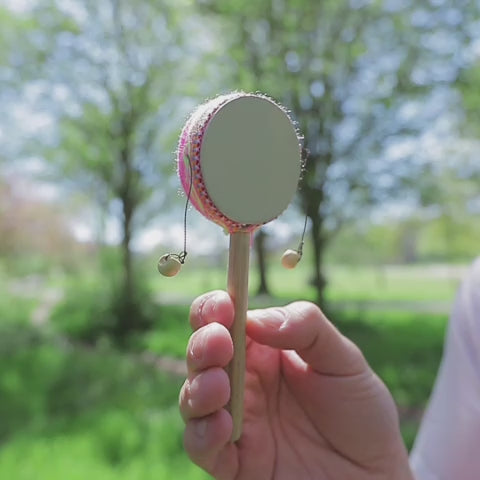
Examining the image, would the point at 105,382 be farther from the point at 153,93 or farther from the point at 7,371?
the point at 153,93

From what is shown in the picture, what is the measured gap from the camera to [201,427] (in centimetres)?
63

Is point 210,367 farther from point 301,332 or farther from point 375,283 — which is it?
point 375,283

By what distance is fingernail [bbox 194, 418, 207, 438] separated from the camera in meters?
0.63

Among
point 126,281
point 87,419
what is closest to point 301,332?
point 87,419

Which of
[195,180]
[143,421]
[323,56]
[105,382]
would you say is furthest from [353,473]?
[323,56]

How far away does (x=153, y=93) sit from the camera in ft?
25.3

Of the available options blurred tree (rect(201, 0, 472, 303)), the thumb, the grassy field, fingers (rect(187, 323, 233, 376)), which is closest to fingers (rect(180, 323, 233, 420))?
fingers (rect(187, 323, 233, 376))

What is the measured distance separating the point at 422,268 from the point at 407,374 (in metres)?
21.5

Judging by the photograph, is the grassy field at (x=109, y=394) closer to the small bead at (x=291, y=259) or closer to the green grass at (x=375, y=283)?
the small bead at (x=291, y=259)

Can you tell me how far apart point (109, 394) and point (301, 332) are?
382cm

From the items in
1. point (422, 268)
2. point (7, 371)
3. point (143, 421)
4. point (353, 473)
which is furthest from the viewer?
point (422, 268)

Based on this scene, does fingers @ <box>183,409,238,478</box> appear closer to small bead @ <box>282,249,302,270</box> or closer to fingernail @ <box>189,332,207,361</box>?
fingernail @ <box>189,332,207,361</box>

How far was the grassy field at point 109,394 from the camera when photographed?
9.06 feet

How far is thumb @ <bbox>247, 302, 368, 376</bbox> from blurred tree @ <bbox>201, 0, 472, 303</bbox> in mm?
5025
